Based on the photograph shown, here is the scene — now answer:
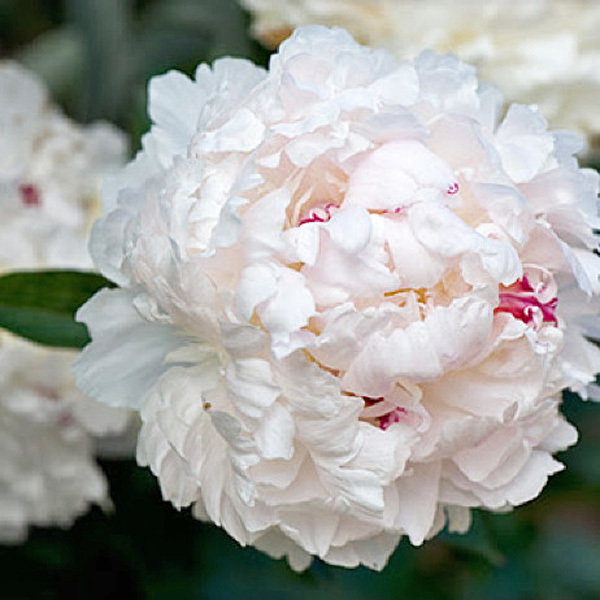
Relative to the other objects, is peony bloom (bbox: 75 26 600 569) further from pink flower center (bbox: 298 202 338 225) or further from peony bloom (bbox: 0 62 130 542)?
peony bloom (bbox: 0 62 130 542)

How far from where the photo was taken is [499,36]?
2.38ft

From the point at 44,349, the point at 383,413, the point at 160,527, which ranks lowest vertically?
the point at 160,527

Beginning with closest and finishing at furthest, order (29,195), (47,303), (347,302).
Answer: (347,302), (47,303), (29,195)

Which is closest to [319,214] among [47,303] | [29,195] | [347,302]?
[347,302]

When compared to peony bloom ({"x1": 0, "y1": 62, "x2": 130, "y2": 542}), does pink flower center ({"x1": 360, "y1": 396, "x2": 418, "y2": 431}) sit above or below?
above

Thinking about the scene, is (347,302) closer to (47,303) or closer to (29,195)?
(47,303)

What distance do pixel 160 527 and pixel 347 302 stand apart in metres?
Result: 0.38

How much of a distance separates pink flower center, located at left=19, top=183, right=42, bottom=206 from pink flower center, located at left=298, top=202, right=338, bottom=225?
29 centimetres

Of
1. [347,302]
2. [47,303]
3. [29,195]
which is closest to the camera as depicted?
[347,302]

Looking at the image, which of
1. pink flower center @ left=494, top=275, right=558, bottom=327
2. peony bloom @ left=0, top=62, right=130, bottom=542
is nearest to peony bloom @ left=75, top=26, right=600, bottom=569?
pink flower center @ left=494, top=275, right=558, bottom=327

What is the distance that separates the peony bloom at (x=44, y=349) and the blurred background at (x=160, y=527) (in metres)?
0.05

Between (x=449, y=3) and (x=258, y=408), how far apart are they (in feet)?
1.36

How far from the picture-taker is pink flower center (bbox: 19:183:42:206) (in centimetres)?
66

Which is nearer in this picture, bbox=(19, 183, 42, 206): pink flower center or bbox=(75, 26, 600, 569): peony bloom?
bbox=(75, 26, 600, 569): peony bloom
